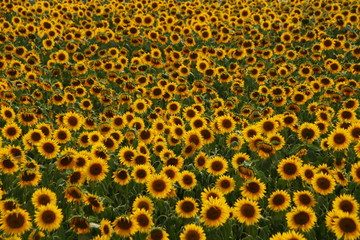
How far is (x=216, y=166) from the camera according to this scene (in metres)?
5.67

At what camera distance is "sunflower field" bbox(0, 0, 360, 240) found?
4586 mm

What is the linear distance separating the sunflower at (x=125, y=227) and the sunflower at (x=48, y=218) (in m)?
0.60

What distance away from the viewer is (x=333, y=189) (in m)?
5.05

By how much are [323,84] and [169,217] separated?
5.28 meters

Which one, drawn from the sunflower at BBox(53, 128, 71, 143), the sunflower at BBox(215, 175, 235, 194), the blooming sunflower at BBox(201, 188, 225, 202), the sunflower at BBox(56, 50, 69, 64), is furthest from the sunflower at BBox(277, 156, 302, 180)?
the sunflower at BBox(56, 50, 69, 64)

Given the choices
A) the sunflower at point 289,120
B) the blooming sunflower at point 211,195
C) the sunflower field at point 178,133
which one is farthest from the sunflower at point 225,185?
the sunflower at point 289,120

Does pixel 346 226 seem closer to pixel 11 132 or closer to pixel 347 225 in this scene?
pixel 347 225

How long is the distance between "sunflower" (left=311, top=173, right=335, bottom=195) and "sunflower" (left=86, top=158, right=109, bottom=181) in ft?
8.62

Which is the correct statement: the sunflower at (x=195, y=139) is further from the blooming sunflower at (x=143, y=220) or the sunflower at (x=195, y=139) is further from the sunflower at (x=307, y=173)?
the blooming sunflower at (x=143, y=220)

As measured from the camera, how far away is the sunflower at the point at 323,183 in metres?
4.97

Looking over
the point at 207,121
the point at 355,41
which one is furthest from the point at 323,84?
the point at 355,41

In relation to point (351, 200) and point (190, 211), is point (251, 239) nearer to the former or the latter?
point (190, 211)

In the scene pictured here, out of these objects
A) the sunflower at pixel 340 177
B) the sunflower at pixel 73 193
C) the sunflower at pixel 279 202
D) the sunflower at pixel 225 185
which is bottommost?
the sunflower at pixel 73 193

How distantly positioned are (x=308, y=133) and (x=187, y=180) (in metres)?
2.25
